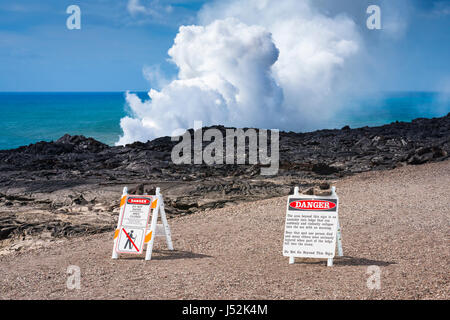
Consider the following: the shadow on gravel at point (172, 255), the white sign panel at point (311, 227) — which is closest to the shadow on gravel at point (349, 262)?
the white sign panel at point (311, 227)

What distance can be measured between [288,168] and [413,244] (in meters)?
14.7

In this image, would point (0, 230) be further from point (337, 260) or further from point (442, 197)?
point (442, 197)

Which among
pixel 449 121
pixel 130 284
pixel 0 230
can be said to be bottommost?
pixel 130 284

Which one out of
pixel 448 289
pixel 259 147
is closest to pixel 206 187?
pixel 259 147

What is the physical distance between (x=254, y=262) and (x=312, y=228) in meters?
1.09

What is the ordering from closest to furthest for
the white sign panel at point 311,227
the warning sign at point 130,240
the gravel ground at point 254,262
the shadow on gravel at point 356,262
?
the gravel ground at point 254,262 → the shadow on gravel at point 356,262 → the white sign panel at point 311,227 → the warning sign at point 130,240

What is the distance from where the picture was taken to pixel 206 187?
18703mm

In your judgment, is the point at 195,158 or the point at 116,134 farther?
the point at 116,134

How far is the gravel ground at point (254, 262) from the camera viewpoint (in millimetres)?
6688

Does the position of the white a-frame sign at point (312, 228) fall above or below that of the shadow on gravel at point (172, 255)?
above

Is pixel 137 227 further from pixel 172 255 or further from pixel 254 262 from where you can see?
pixel 254 262

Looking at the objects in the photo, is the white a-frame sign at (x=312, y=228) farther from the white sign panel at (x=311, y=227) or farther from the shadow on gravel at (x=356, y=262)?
the shadow on gravel at (x=356, y=262)

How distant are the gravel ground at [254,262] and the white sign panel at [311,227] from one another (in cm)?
24

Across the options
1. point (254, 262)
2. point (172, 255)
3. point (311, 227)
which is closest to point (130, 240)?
point (172, 255)
